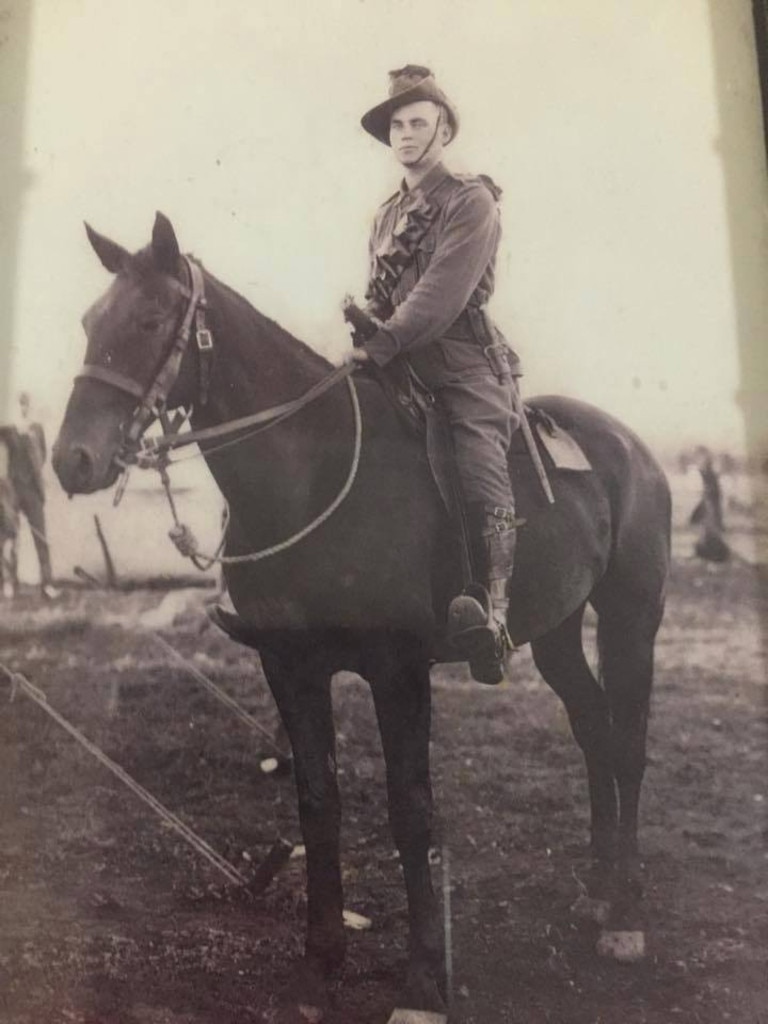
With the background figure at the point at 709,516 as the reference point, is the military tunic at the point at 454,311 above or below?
above

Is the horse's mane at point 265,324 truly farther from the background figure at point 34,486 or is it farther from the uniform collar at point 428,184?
the background figure at point 34,486

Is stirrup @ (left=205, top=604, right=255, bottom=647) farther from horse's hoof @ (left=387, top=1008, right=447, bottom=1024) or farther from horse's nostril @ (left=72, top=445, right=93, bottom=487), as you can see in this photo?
horse's hoof @ (left=387, top=1008, right=447, bottom=1024)

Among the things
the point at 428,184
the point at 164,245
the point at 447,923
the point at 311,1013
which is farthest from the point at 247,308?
the point at 311,1013

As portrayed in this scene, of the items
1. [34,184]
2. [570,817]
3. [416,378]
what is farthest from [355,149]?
[570,817]

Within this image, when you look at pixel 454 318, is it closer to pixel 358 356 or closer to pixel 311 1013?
pixel 358 356

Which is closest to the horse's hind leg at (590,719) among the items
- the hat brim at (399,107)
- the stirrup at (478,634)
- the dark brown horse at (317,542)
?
the dark brown horse at (317,542)

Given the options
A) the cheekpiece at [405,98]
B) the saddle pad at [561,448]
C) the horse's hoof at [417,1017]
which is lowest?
the horse's hoof at [417,1017]
